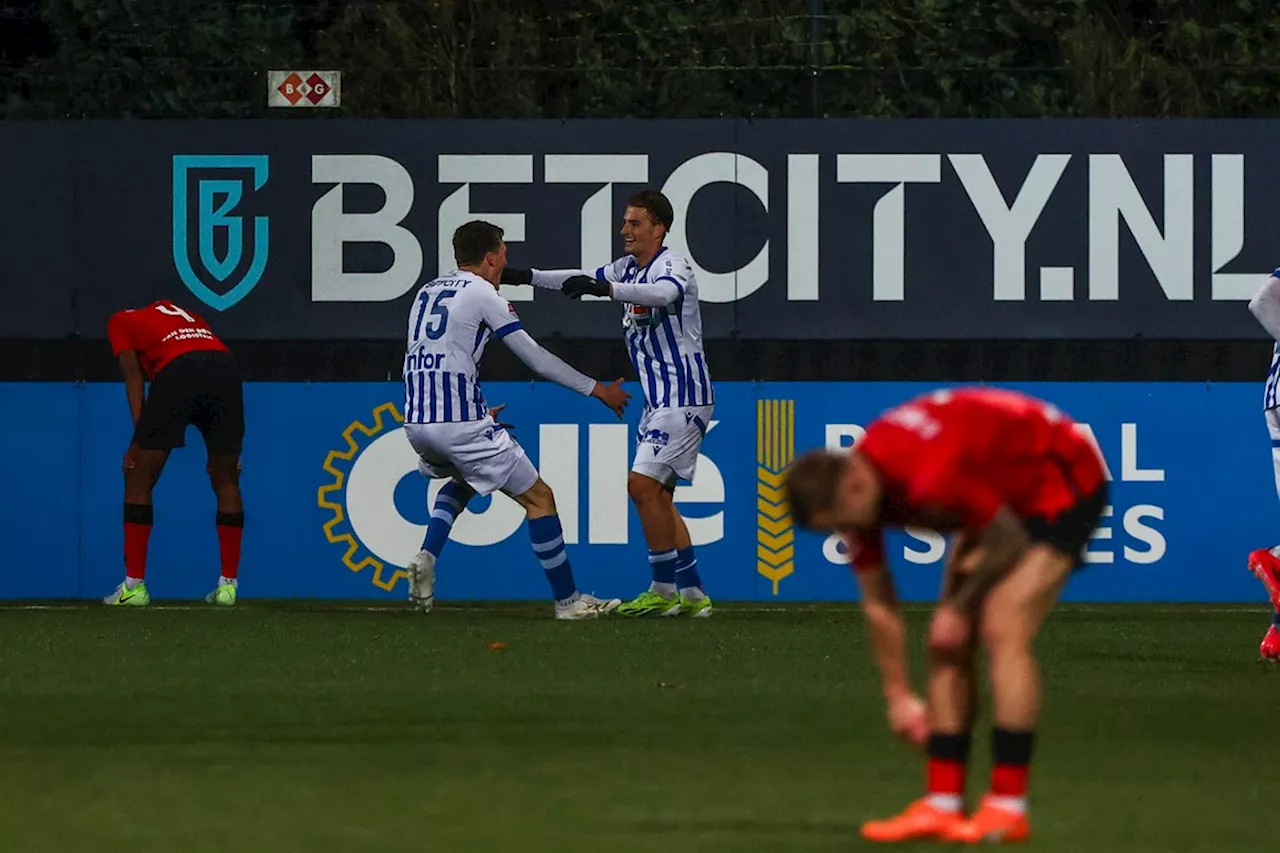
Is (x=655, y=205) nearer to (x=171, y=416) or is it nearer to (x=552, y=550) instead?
(x=552, y=550)

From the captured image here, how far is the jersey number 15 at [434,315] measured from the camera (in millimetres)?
12219

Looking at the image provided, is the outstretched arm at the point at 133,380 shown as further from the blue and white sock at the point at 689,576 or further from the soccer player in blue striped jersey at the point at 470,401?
the blue and white sock at the point at 689,576

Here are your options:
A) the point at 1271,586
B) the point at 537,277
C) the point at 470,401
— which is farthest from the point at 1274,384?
the point at 537,277

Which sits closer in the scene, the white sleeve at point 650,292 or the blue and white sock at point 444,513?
the white sleeve at point 650,292

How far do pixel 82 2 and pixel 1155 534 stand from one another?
6.93 m

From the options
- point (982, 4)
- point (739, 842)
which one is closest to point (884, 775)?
point (739, 842)

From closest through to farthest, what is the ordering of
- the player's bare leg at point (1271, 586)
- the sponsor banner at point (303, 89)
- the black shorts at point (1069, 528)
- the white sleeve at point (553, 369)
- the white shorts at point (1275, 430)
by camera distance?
the black shorts at point (1069, 528) → the player's bare leg at point (1271, 586) → the white shorts at point (1275, 430) → the white sleeve at point (553, 369) → the sponsor banner at point (303, 89)

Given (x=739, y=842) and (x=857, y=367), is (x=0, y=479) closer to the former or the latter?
(x=857, y=367)

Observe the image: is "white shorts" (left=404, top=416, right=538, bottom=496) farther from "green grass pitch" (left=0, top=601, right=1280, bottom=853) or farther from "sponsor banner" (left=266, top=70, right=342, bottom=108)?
"sponsor banner" (left=266, top=70, right=342, bottom=108)

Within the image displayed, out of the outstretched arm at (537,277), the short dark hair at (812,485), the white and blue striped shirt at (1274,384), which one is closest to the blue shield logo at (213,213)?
the outstretched arm at (537,277)

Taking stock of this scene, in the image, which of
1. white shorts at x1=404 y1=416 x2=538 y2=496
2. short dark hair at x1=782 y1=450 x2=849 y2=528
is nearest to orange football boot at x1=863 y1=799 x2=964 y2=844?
short dark hair at x1=782 y1=450 x2=849 y2=528

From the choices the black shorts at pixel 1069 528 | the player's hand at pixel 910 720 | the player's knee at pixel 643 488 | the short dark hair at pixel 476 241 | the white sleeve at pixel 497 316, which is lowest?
the player's hand at pixel 910 720

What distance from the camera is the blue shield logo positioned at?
14180mm

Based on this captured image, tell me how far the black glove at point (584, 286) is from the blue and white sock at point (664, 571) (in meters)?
1.36
